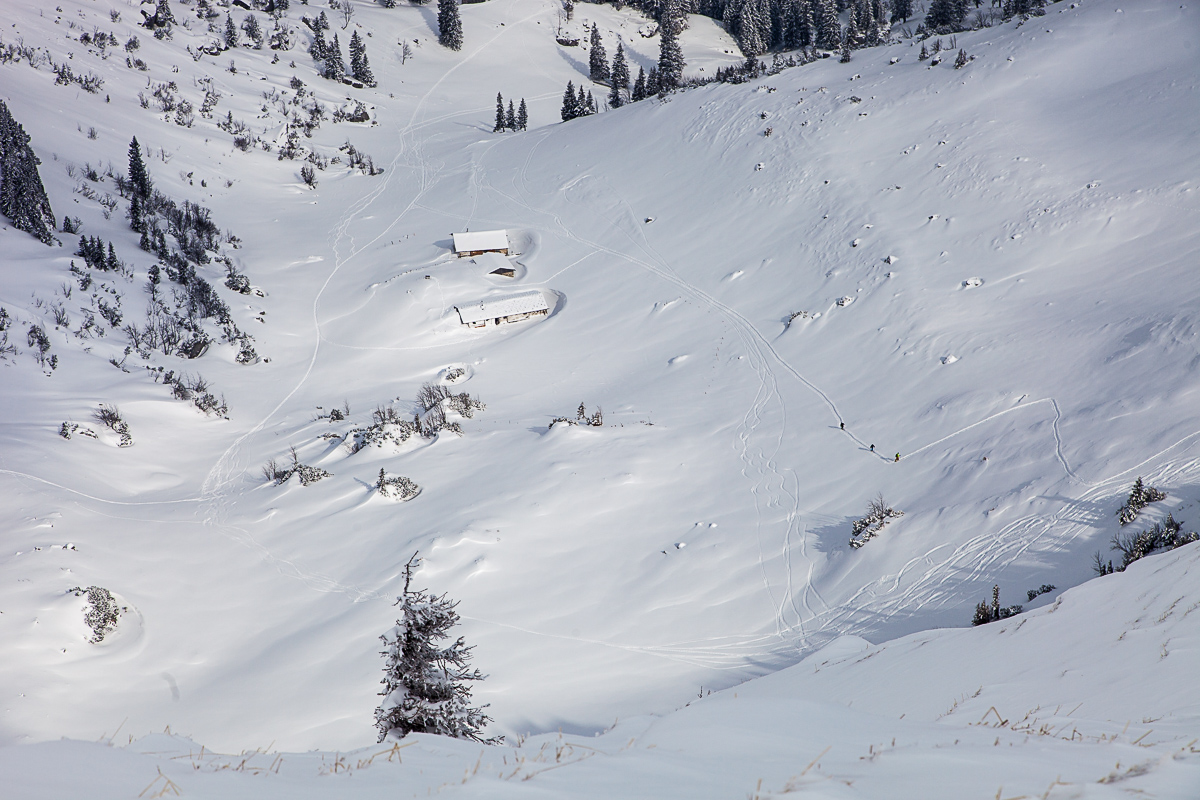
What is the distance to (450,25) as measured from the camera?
7912 cm

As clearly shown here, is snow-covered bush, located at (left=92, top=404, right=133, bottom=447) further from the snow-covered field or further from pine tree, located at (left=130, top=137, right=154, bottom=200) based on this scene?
pine tree, located at (left=130, top=137, right=154, bottom=200)

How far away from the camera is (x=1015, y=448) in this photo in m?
15.0

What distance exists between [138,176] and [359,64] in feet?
128

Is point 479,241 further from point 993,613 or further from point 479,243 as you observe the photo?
point 993,613

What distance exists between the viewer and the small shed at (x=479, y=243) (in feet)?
120

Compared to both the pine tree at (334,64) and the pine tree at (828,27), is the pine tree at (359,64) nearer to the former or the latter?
the pine tree at (334,64)

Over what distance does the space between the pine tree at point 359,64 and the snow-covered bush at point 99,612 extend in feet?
220

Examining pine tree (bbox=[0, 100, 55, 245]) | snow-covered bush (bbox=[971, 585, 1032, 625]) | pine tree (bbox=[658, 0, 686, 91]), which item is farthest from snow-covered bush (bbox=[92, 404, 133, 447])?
pine tree (bbox=[658, 0, 686, 91])

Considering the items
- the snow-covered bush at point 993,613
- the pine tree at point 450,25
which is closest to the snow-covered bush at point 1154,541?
the snow-covered bush at point 993,613

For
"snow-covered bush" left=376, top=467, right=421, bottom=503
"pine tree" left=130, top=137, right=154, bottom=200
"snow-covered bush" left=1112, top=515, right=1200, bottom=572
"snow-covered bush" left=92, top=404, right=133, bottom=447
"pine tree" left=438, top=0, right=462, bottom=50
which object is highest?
"pine tree" left=438, top=0, right=462, bottom=50

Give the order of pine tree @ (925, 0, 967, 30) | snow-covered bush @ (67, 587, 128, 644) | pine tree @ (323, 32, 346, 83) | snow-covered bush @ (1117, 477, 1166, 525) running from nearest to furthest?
snow-covered bush @ (1117, 477, 1166, 525) < snow-covered bush @ (67, 587, 128, 644) < pine tree @ (925, 0, 967, 30) < pine tree @ (323, 32, 346, 83)

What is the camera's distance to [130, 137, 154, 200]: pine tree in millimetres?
36406

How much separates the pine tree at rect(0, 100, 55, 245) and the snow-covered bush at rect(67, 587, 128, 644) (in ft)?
78.0

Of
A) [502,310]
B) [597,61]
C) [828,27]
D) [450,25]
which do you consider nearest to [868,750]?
[502,310]
